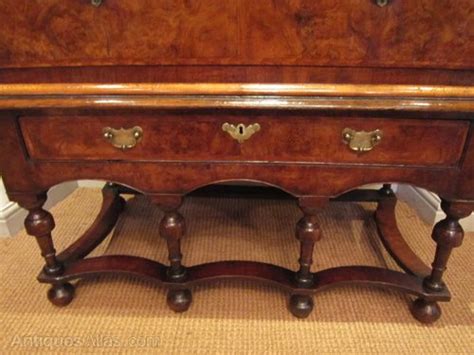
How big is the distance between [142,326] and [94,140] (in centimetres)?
46

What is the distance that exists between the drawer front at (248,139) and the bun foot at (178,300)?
0.37 metres

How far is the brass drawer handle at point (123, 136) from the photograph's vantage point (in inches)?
25.9

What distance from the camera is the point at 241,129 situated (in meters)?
0.64

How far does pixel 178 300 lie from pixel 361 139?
0.55 metres

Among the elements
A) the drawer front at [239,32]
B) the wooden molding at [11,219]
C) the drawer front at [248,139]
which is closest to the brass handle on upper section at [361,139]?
the drawer front at [248,139]

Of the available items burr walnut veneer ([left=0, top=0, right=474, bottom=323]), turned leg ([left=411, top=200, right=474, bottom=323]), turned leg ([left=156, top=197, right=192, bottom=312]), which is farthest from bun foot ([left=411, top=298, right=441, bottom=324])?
turned leg ([left=156, top=197, right=192, bottom=312])

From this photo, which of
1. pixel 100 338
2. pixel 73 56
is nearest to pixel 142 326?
pixel 100 338

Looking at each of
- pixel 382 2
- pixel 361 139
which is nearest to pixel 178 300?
pixel 361 139

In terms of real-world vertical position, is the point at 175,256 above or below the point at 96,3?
below

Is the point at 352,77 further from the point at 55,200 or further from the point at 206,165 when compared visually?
the point at 55,200

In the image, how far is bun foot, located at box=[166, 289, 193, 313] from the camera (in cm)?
90

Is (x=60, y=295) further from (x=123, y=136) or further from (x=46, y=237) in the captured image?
(x=123, y=136)

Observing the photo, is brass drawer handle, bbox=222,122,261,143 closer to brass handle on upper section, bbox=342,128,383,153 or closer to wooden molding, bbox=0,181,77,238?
brass handle on upper section, bbox=342,128,383,153

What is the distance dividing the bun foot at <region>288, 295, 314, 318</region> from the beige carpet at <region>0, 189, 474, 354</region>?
0.03 metres
